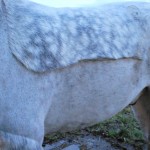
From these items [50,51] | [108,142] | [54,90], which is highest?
[50,51]

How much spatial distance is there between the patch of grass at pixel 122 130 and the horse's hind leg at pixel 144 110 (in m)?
0.25

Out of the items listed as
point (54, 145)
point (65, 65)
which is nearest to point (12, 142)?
point (65, 65)

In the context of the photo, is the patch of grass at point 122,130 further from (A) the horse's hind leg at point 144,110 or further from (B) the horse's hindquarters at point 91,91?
(B) the horse's hindquarters at point 91,91

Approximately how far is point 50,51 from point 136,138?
118 cm

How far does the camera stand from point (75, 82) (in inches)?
53.6

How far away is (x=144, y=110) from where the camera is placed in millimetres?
1914

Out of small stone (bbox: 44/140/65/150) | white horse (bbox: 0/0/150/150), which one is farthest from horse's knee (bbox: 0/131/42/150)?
small stone (bbox: 44/140/65/150)

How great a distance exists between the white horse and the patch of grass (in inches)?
29.5

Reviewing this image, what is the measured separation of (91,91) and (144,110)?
59 centimetres

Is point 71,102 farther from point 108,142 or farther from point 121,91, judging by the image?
point 108,142

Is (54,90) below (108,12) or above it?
below

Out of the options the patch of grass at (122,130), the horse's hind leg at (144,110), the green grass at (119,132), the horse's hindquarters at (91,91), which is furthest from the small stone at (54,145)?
the horse's hindquarters at (91,91)

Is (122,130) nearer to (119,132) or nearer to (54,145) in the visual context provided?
(119,132)

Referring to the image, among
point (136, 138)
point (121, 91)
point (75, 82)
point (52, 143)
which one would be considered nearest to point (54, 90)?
point (75, 82)
